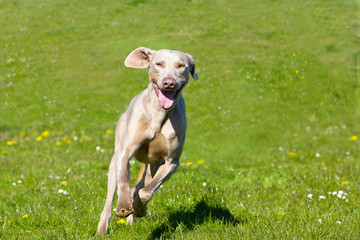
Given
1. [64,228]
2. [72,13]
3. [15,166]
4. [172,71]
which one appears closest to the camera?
[172,71]

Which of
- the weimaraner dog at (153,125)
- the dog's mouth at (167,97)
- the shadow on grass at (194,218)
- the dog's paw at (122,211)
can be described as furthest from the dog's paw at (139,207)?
the dog's mouth at (167,97)

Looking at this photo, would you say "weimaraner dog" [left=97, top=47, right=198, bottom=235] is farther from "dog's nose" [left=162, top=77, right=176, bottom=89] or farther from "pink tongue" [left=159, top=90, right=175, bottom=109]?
"dog's nose" [left=162, top=77, right=176, bottom=89]

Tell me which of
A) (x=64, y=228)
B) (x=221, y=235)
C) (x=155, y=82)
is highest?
(x=155, y=82)

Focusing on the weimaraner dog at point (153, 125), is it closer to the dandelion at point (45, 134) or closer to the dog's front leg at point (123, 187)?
the dog's front leg at point (123, 187)

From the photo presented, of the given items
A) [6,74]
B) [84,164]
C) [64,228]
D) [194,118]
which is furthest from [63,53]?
[64,228]

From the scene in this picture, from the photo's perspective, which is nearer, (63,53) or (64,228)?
(64,228)

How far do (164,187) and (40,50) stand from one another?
55.0 feet

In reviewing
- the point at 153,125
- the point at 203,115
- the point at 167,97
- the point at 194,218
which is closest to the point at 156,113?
the point at 153,125

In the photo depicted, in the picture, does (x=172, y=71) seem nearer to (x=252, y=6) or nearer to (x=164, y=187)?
(x=164, y=187)

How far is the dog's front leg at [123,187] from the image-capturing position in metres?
4.26

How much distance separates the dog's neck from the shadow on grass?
127 centimetres

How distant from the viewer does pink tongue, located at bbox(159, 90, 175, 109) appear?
456cm

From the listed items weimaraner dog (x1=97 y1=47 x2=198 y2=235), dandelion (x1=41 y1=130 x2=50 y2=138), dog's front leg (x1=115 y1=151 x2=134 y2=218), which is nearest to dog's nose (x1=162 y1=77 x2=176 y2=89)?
weimaraner dog (x1=97 y1=47 x2=198 y2=235)

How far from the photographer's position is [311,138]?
13.7 metres
